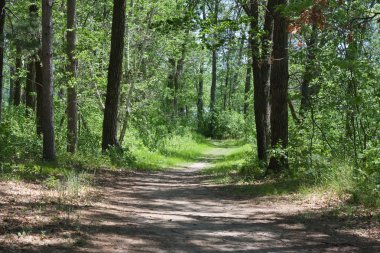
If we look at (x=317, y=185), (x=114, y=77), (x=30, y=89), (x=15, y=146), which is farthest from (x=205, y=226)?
(x=30, y=89)

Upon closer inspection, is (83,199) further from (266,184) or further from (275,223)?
(266,184)

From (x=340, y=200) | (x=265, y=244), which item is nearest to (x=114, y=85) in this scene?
(x=340, y=200)

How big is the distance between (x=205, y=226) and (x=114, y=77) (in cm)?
961

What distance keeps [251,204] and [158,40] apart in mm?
12099

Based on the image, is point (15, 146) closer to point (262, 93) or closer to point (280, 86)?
point (280, 86)

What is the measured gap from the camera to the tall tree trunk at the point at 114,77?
15094 millimetres

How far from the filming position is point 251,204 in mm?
9016

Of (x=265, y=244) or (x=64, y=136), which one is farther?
(x=64, y=136)

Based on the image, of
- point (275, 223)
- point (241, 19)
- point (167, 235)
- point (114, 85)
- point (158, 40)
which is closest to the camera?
point (167, 235)

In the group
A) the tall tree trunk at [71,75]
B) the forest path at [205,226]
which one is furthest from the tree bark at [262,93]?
the tall tree trunk at [71,75]

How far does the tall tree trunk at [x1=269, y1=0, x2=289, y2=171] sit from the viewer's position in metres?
11.8

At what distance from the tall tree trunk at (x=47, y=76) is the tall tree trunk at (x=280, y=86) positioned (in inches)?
226

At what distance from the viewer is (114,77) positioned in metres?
15.3

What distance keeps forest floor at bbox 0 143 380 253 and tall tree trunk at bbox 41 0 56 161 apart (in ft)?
8.50
